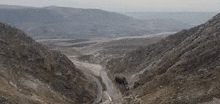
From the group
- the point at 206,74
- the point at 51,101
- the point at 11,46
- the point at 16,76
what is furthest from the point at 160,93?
the point at 11,46

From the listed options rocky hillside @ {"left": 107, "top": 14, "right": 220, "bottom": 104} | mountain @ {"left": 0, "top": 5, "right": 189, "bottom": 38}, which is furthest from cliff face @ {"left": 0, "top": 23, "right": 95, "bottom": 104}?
mountain @ {"left": 0, "top": 5, "right": 189, "bottom": 38}

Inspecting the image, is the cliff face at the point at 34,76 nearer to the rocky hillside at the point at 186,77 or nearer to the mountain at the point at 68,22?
the rocky hillside at the point at 186,77

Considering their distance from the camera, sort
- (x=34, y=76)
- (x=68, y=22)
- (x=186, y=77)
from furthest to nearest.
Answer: (x=68, y=22), (x=34, y=76), (x=186, y=77)

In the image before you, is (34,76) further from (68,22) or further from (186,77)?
(68,22)

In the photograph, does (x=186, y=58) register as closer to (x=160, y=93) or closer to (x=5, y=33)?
(x=160, y=93)

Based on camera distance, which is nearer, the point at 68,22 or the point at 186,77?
the point at 186,77

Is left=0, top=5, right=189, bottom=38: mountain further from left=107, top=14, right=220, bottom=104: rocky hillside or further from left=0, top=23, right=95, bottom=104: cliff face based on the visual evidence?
left=107, top=14, right=220, bottom=104: rocky hillside

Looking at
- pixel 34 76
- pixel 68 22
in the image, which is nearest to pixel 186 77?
pixel 34 76
